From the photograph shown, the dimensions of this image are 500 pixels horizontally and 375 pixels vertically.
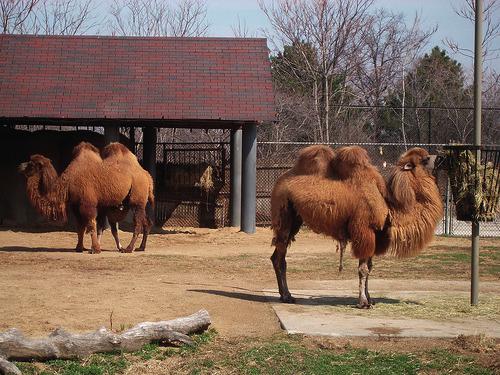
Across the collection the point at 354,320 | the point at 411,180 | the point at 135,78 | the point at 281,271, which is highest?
the point at 135,78

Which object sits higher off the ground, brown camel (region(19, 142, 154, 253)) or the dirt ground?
brown camel (region(19, 142, 154, 253))

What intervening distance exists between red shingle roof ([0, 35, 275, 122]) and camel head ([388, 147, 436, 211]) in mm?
10246

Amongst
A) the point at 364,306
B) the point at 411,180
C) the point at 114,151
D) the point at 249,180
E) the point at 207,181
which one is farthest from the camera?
the point at 207,181

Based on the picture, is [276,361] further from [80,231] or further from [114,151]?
[114,151]

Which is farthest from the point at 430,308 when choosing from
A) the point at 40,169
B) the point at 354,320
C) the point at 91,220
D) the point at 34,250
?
the point at 34,250

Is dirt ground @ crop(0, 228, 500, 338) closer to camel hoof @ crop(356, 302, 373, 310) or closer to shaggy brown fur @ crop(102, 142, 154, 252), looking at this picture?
shaggy brown fur @ crop(102, 142, 154, 252)

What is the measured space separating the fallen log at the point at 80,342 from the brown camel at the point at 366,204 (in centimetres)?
292

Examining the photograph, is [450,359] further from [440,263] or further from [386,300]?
[440,263]

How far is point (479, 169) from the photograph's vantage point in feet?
34.8

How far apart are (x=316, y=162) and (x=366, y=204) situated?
956mm

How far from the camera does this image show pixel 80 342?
304 inches

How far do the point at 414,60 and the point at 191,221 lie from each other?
771 inches

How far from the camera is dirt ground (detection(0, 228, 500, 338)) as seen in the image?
953 cm

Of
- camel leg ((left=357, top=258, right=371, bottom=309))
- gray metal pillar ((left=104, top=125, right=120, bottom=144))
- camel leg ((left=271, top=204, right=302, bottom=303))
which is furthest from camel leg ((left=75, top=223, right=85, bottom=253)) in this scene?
camel leg ((left=357, top=258, right=371, bottom=309))
